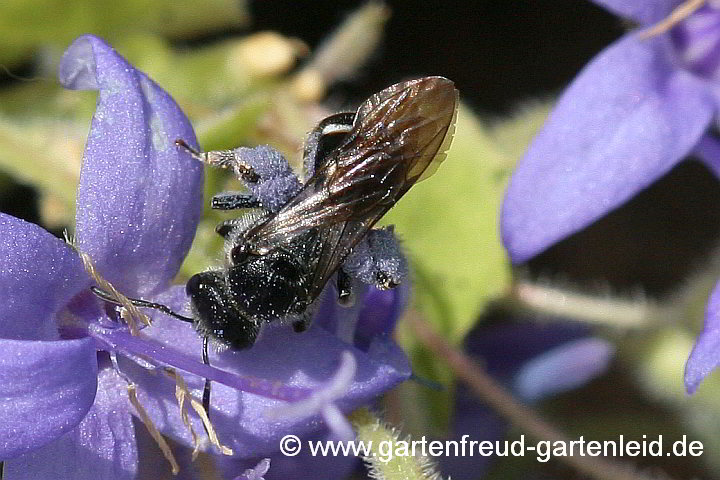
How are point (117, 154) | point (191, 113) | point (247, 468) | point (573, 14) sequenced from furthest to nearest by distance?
point (573, 14) → point (191, 113) → point (247, 468) → point (117, 154)

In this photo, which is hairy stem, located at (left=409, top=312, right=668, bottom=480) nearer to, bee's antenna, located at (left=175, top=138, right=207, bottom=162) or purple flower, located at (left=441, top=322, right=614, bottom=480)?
purple flower, located at (left=441, top=322, right=614, bottom=480)

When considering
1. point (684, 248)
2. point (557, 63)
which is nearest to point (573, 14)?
point (557, 63)

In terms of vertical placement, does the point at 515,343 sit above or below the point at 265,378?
below

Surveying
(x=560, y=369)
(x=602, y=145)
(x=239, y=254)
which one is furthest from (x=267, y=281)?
(x=560, y=369)

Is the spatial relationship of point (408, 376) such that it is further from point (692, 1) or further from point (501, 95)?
point (501, 95)

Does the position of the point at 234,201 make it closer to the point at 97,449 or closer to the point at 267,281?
the point at 267,281

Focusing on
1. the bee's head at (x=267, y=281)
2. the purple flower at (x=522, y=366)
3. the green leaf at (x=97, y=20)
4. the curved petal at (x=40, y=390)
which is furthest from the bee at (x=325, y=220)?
the green leaf at (x=97, y=20)
